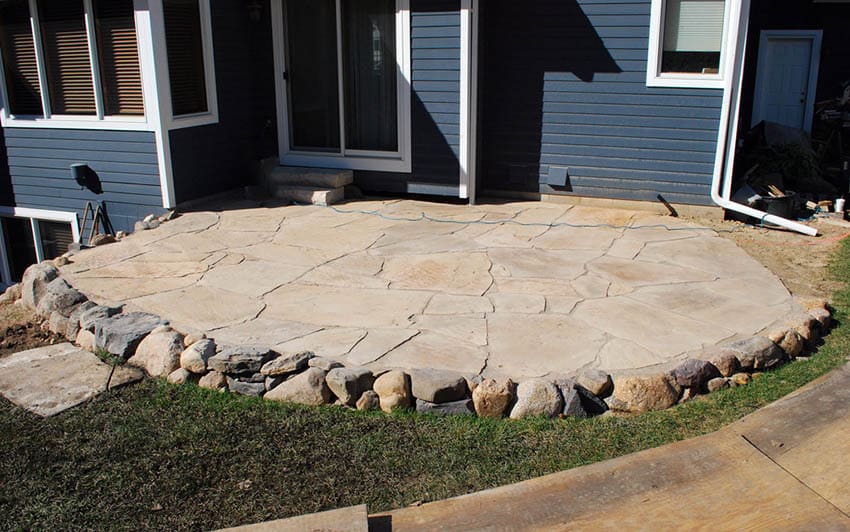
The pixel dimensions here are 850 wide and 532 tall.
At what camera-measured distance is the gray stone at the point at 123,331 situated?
4332 millimetres

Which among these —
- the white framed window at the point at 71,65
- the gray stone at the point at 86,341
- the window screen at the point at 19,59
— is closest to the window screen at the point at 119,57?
the white framed window at the point at 71,65

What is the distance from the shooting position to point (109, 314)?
468 cm

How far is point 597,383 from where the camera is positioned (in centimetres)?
379

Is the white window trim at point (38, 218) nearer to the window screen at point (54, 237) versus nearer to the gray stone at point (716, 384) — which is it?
the window screen at point (54, 237)

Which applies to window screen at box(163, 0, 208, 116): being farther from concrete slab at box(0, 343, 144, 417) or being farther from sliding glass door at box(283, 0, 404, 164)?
concrete slab at box(0, 343, 144, 417)

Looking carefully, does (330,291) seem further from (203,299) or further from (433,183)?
(433,183)

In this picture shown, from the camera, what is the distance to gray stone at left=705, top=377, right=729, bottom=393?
13.0ft

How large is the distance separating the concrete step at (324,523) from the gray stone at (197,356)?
1.35 m

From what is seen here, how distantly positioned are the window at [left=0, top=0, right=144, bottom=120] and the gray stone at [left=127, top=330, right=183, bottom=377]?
158 inches

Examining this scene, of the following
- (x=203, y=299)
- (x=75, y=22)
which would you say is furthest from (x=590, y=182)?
(x=75, y=22)

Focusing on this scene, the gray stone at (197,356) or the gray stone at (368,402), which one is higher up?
the gray stone at (197,356)

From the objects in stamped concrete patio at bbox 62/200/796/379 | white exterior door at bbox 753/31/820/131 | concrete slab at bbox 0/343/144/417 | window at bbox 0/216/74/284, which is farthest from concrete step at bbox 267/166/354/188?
white exterior door at bbox 753/31/820/131

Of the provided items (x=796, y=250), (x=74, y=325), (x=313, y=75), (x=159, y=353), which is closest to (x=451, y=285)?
(x=159, y=353)

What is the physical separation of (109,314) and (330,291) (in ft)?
4.75
